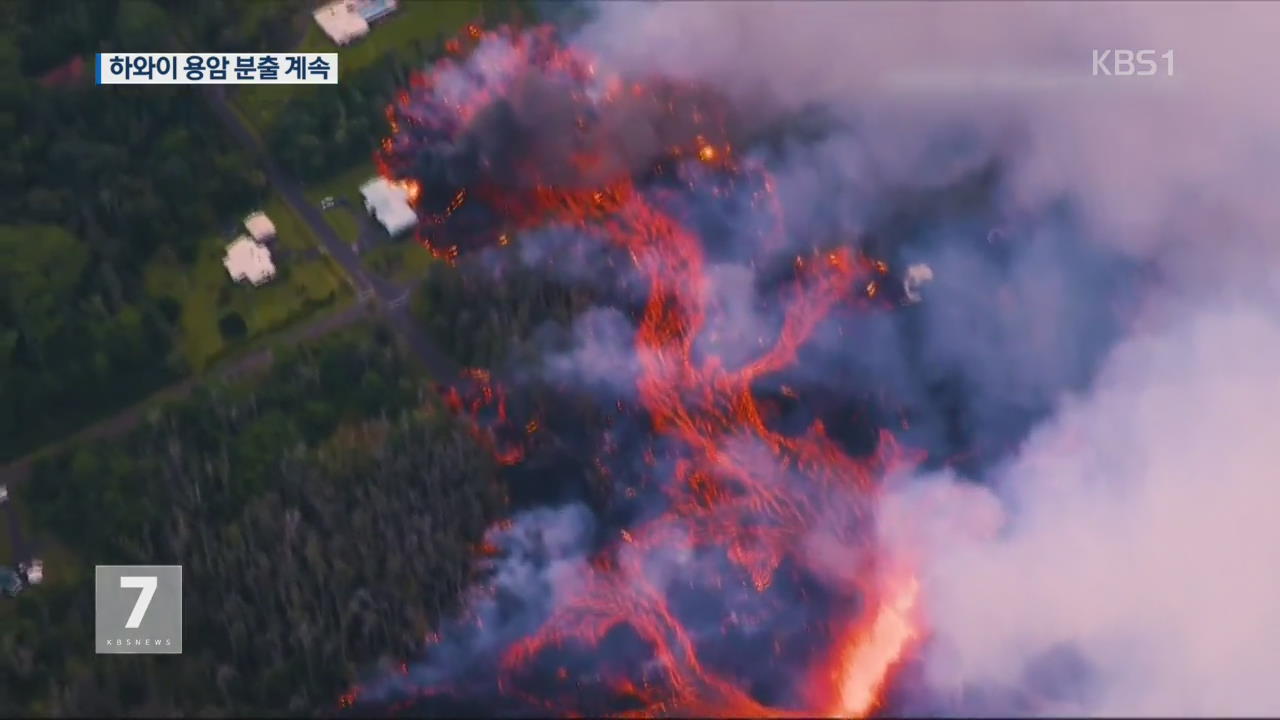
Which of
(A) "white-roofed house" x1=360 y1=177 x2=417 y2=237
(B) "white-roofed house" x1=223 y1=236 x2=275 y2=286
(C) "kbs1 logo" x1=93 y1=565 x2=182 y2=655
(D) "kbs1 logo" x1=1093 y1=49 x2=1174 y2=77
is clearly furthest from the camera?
(D) "kbs1 logo" x1=1093 y1=49 x2=1174 y2=77

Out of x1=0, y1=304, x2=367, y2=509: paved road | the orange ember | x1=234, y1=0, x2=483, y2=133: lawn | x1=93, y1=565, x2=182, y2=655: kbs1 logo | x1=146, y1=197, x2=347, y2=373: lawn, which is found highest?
x1=234, y1=0, x2=483, y2=133: lawn

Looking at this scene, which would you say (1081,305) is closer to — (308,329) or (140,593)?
(308,329)

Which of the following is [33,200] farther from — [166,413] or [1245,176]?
[1245,176]

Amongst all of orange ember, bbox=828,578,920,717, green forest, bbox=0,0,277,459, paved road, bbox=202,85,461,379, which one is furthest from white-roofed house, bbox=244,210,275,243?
orange ember, bbox=828,578,920,717

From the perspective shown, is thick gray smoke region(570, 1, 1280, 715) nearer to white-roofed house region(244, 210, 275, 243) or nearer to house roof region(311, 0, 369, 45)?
house roof region(311, 0, 369, 45)

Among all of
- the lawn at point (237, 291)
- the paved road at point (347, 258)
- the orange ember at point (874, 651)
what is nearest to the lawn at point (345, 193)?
the paved road at point (347, 258)

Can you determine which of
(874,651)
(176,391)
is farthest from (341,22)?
(874,651)
